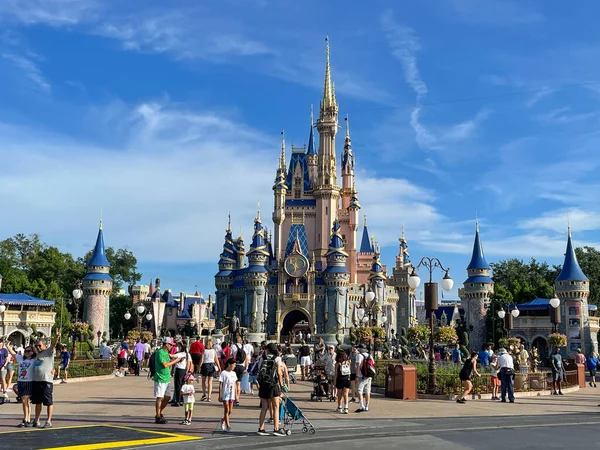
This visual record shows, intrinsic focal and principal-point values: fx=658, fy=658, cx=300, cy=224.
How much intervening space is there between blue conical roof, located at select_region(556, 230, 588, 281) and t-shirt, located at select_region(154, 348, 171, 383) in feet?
171

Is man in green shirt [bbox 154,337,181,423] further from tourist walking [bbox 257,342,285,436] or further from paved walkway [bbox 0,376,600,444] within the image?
tourist walking [bbox 257,342,285,436]

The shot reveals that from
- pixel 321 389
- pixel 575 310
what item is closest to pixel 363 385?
pixel 321 389

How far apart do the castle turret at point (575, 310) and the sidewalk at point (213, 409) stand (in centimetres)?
3727

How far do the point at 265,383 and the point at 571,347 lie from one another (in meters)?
52.1

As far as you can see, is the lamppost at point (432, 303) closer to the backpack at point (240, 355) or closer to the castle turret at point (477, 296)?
the backpack at point (240, 355)

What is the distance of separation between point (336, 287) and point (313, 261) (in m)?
7.46

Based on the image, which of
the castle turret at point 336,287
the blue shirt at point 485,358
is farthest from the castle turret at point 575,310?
the blue shirt at point 485,358

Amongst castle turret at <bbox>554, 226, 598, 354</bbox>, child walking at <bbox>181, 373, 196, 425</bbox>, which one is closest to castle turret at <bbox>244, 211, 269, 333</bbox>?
castle turret at <bbox>554, 226, 598, 354</bbox>

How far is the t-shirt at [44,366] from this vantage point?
43.7 ft

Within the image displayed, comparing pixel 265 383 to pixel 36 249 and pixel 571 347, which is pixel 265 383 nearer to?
pixel 571 347

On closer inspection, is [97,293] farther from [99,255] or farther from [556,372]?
[556,372]

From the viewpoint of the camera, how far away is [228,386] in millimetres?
13344

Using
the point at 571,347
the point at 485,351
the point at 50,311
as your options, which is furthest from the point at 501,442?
the point at 50,311

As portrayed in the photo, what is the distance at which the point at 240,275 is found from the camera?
87.3 meters
